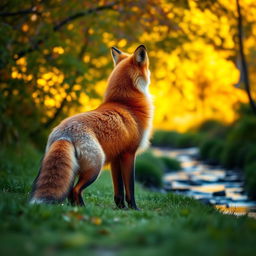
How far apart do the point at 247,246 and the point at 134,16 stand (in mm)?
8860

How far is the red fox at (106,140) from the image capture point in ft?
18.5

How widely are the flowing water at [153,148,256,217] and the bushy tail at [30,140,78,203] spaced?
146 inches

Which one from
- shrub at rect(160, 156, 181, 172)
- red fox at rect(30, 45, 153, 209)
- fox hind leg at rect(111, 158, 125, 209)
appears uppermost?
red fox at rect(30, 45, 153, 209)

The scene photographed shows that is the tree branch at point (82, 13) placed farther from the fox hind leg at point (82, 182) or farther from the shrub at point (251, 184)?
the fox hind leg at point (82, 182)

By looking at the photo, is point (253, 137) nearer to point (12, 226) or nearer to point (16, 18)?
point (16, 18)

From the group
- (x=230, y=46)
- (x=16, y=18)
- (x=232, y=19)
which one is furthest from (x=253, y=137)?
(x=16, y=18)

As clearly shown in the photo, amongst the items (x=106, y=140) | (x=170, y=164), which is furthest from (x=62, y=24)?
(x=170, y=164)

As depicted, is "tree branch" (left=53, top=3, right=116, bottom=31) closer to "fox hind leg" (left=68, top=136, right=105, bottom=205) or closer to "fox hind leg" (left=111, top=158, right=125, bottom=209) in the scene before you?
"fox hind leg" (left=111, top=158, right=125, bottom=209)

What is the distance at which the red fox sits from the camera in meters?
5.65

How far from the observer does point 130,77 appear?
24.0 feet

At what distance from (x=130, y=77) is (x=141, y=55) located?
41 cm

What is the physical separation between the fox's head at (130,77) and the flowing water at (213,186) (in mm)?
2960

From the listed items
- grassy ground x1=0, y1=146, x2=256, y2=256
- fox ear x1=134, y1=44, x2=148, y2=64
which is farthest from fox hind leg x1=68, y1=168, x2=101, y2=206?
fox ear x1=134, y1=44, x2=148, y2=64

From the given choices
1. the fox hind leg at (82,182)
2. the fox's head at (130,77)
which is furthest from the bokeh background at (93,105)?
the fox's head at (130,77)
